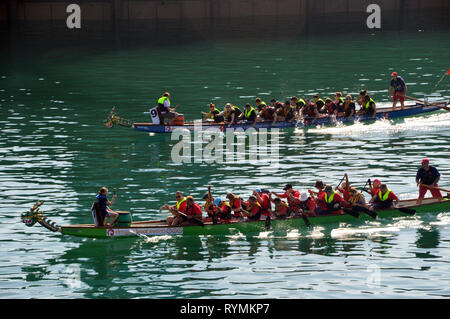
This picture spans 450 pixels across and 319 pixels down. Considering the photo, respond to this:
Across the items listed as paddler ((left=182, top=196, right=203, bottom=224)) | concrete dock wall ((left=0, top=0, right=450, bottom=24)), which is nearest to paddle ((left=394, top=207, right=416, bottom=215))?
paddler ((left=182, top=196, right=203, bottom=224))

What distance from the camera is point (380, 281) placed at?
23.6 m

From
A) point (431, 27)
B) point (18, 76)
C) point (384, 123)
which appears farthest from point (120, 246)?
point (431, 27)

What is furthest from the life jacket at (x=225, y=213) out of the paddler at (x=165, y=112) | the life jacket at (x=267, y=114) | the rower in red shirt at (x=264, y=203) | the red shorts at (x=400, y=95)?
the red shorts at (x=400, y=95)

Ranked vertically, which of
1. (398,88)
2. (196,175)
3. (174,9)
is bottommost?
(196,175)

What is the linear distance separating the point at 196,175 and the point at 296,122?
10.2 m

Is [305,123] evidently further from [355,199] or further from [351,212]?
[351,212]

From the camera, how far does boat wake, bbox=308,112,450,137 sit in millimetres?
42625

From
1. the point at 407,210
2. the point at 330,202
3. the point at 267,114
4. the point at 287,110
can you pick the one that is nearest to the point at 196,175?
the point at 330,202

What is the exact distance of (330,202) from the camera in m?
28.2

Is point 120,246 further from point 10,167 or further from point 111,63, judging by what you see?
point 111,63

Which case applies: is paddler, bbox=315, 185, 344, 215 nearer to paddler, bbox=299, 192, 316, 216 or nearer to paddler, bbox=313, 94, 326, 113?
paddler, bbox=299, 192, 316, 216

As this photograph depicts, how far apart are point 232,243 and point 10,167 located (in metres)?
14.4

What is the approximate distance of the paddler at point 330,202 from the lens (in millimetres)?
28172

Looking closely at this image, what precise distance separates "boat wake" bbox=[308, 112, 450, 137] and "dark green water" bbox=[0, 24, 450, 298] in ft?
0.38
